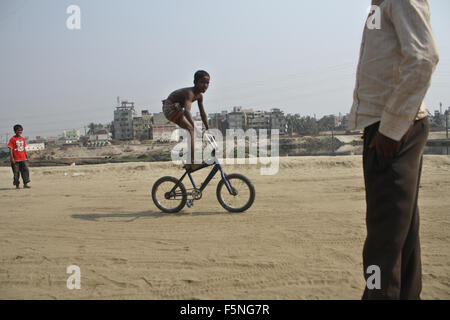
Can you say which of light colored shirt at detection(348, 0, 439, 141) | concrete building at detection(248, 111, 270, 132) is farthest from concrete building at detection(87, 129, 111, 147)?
concrete building at detection(248, 111, 270, 132)

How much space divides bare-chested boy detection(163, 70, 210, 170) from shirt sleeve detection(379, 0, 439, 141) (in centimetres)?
395

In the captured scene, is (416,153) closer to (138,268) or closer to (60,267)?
(138,268)

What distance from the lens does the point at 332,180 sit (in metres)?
8.74

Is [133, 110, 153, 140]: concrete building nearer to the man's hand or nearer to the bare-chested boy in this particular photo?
the bare-chested boy

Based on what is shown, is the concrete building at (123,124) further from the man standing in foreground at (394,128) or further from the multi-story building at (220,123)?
the man standing in foreground at (394,128)

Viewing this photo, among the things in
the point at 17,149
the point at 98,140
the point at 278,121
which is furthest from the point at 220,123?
the point at 17,149

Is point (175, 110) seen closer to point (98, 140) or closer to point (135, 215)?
point (135, 215)

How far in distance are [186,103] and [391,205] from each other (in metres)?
4.14

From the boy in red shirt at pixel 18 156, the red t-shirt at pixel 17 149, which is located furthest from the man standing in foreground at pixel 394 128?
the red t-shirt at pixel 17 149

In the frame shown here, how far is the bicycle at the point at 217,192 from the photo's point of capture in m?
5.34

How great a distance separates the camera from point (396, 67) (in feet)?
5.84

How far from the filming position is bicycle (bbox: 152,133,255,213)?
17.5ft

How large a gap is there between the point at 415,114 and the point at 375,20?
0.64 meters

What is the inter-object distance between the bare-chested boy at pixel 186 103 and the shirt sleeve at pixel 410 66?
12.9ft
